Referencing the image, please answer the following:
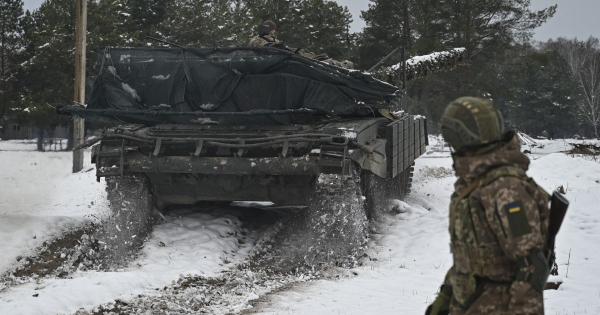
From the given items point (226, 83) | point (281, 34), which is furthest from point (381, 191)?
point (281, 34)

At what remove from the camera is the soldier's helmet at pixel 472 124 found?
8.79ft

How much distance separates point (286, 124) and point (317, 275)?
7.58ft

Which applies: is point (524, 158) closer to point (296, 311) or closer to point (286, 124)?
point (296, 311)

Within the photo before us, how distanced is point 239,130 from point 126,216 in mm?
1765

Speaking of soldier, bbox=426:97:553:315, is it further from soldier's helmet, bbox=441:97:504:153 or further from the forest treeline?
the forest treeline

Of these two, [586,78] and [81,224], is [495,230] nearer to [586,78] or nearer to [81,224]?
[81,224]

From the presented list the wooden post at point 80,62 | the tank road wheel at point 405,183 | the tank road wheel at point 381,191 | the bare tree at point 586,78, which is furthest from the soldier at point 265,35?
the bare tree at point 586,78

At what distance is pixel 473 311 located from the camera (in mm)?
2660

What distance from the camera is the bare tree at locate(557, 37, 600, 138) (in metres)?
42.5

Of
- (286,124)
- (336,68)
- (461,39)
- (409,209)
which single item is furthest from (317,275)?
(461,39)

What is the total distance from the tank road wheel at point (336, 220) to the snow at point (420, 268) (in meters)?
0.35

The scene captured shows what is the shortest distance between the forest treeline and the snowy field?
1571cm

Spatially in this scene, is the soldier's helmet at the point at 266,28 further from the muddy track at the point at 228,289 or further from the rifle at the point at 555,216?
the rifle at the point at 555,216

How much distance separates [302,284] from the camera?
6590 millimetres
